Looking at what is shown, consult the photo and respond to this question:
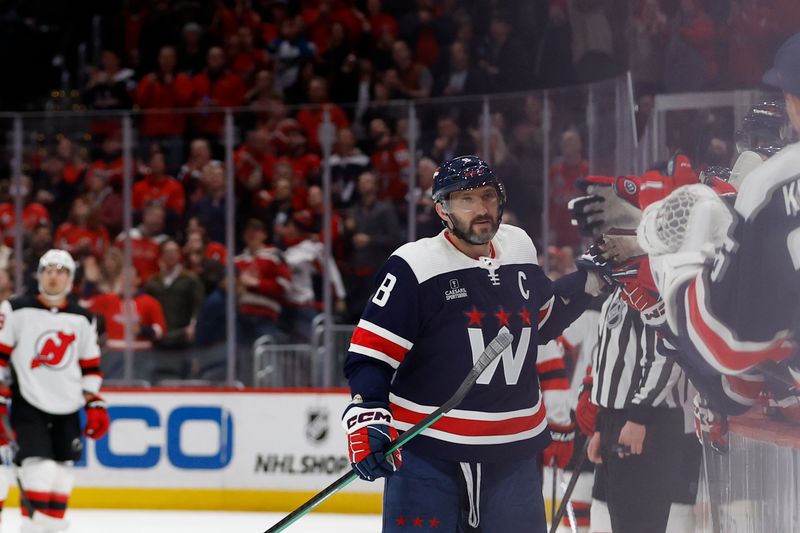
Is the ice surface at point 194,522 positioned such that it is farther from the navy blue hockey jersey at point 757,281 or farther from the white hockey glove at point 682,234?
the navy blue hockey jersey at point 757,281

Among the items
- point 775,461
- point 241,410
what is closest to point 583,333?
point 775,461

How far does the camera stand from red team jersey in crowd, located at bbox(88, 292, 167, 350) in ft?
24.8

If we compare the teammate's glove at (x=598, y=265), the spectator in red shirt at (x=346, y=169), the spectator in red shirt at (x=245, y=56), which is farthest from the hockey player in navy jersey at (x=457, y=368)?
the spectator in red shirt at (x=245, y=56)

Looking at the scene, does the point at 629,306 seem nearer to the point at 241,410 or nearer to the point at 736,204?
the point at 736,204

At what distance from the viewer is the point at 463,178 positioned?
330 centimetres

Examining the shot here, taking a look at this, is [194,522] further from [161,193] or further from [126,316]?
[161,193]

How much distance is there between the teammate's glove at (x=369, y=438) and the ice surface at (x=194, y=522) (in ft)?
12.3

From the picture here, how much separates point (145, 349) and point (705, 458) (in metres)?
4.93

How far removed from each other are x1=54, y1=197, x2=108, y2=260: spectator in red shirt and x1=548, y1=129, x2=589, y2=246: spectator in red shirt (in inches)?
108

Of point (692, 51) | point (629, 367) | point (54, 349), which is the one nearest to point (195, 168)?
point (54, 349)

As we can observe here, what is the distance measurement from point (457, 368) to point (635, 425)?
64 centimetres

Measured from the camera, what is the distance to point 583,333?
4.70m

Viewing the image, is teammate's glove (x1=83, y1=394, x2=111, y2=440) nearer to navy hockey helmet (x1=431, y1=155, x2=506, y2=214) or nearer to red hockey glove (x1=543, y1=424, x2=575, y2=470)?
red hockey glove (x1=543, y1=424, x2=575, y2=470)

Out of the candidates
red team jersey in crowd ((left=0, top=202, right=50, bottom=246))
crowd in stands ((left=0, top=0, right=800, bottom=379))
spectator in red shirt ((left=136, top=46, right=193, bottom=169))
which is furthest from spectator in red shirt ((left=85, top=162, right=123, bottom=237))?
spectator in red shirt ((left=136, top=46, right=193, bottom=169))
